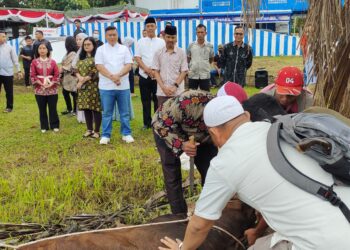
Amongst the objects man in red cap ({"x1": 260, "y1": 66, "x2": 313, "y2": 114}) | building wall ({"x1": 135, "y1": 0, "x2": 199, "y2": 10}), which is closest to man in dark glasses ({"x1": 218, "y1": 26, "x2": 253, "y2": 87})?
man in red cap ({"x1": 260, "y1": 66, "x2": 313, "y2": 114})

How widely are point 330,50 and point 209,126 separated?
123cm

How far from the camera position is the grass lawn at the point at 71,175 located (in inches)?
156

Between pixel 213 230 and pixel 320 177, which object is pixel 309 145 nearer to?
pixel 320 177

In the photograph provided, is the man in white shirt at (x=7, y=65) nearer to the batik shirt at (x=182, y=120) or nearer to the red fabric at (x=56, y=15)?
the batik shirt at (x=182, y=120)

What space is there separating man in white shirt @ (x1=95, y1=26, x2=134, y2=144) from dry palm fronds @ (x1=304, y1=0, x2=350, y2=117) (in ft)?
11.3

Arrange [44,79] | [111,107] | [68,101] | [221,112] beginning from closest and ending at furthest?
[221,112], [111,107], [44,79], [68,101]

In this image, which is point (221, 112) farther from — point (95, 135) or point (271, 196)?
point (95, 135)

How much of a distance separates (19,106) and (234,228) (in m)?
8.07

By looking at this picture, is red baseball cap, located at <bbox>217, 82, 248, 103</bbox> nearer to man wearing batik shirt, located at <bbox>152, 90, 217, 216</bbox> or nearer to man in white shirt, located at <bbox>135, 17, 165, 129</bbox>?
man wearing batik shirt, located at <bbox>152, 90, 217, 216</bbox>

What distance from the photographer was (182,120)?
3.04m

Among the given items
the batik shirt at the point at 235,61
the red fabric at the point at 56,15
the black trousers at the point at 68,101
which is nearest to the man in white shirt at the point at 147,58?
the batik shirt at the point at 235,61

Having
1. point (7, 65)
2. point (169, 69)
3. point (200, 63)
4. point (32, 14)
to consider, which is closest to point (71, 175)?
point (169, 69)

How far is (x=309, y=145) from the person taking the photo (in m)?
1.76

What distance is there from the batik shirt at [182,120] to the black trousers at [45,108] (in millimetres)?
4163
